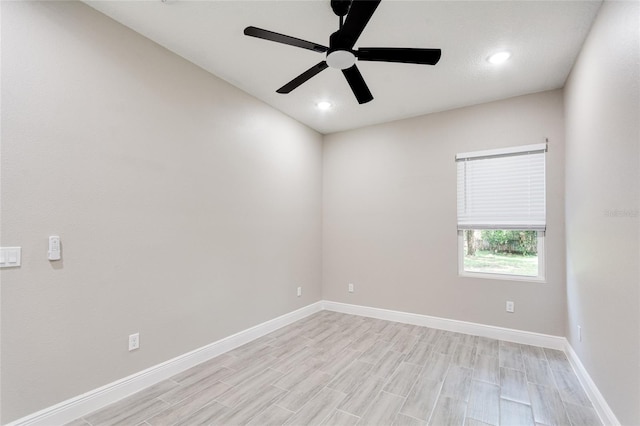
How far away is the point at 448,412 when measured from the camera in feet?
6.81

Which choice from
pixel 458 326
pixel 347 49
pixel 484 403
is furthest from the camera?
pixel 458 326

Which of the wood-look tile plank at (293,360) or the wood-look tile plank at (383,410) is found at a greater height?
the wood-look tile plank at (383,410)

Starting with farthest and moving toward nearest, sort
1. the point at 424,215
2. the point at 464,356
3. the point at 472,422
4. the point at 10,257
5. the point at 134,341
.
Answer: the point at 424,215
the point at 464,356
the point at 134,341
the point at 472,422
the point at 10,257

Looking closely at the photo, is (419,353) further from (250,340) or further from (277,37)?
(277,37)

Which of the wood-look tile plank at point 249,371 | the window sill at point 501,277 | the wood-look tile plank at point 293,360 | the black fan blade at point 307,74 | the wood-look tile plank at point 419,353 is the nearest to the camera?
the black fan blade at point 307,74

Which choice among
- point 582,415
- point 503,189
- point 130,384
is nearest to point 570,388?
point 582,415

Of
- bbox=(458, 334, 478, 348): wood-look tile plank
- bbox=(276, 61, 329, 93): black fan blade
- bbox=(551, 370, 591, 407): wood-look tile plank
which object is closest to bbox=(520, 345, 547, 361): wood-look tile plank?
bbox=(551, 370, 591, 407): wood-look tile plank

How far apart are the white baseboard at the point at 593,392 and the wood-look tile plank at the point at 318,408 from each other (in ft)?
5.54

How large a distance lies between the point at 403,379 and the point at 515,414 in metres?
0.79

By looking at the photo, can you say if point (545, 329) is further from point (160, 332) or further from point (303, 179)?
point (160, 332)

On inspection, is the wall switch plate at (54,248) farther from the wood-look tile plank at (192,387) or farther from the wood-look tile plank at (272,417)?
the wood-look tile plank at (272,417)

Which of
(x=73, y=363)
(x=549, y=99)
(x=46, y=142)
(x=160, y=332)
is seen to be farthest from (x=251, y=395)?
(x=549, y=99)

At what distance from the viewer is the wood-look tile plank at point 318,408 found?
1.97 metres

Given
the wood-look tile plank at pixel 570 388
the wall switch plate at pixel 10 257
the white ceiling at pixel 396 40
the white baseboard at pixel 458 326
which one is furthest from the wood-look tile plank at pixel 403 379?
the white ceiling at pixel 396 40
